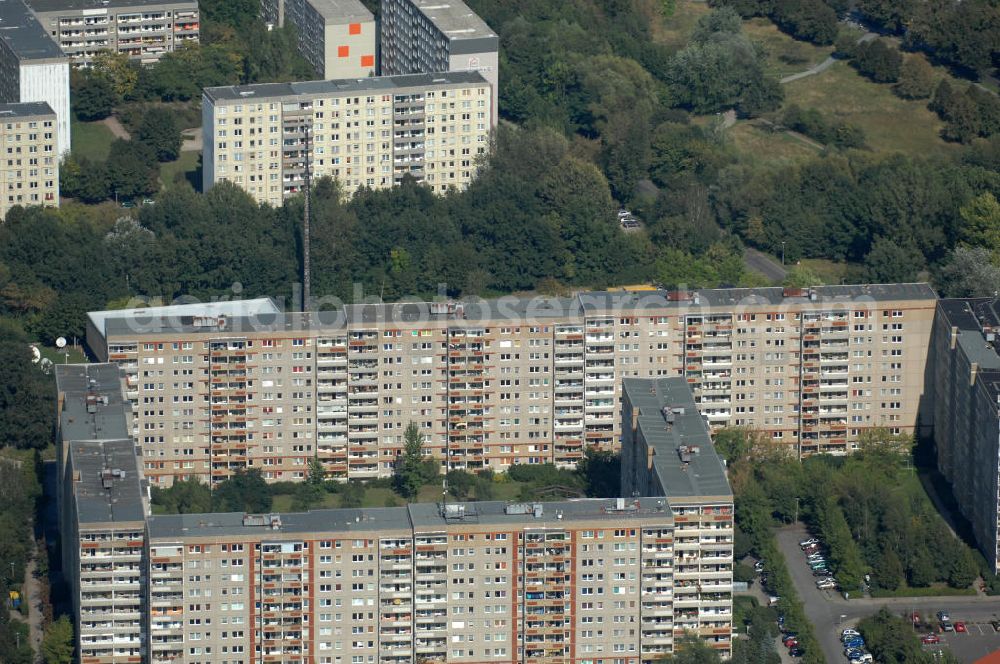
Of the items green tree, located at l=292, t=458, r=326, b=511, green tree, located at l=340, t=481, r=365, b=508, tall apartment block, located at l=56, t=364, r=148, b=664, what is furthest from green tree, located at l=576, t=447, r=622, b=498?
tall apartment block, located at l=56, t=364, r=148, b=664

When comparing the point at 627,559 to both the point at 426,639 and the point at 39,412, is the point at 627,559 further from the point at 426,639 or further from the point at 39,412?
the point at 39,412

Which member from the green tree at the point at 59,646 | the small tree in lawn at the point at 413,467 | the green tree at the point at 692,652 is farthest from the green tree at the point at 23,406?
the green tree at the point at 692,652

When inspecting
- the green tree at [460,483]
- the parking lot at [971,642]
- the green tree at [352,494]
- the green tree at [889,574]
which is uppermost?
the green tree at [889,574]

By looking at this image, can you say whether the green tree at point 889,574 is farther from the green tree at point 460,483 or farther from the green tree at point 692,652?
the green tree at point 460,483

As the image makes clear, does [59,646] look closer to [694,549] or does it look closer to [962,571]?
[694,549]

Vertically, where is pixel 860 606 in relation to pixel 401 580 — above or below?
below

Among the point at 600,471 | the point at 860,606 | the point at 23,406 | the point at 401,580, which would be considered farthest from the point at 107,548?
the point at 860,606
